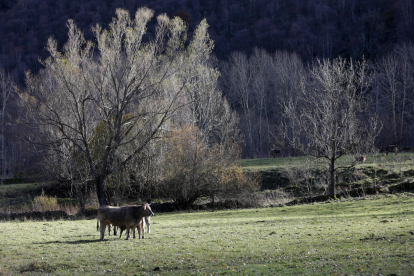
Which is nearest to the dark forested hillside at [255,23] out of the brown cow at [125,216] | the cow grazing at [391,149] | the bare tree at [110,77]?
the cow grazing at [391,149]

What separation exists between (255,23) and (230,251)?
99.0m

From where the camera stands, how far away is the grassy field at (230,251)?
31.0 feet

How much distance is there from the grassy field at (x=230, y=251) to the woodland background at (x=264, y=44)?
41087 millimetres

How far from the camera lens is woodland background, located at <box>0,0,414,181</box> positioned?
2479 inches

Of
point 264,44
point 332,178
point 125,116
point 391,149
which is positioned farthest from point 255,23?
point 332,178

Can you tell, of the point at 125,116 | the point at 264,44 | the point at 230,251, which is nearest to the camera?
the point at 230,251

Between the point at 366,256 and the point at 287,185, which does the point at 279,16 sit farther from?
the point at 366,256

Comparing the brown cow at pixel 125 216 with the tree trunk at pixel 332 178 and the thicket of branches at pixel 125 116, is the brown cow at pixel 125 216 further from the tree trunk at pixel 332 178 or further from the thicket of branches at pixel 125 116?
the tree trunk at pixel 332 178

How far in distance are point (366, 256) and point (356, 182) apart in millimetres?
23288

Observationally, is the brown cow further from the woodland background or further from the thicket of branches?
the woodland background

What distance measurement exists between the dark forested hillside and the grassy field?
73293 mm

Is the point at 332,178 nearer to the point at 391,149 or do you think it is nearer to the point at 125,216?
the point at 391,149

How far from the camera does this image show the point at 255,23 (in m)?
103

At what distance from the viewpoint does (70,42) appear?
29.7 m
